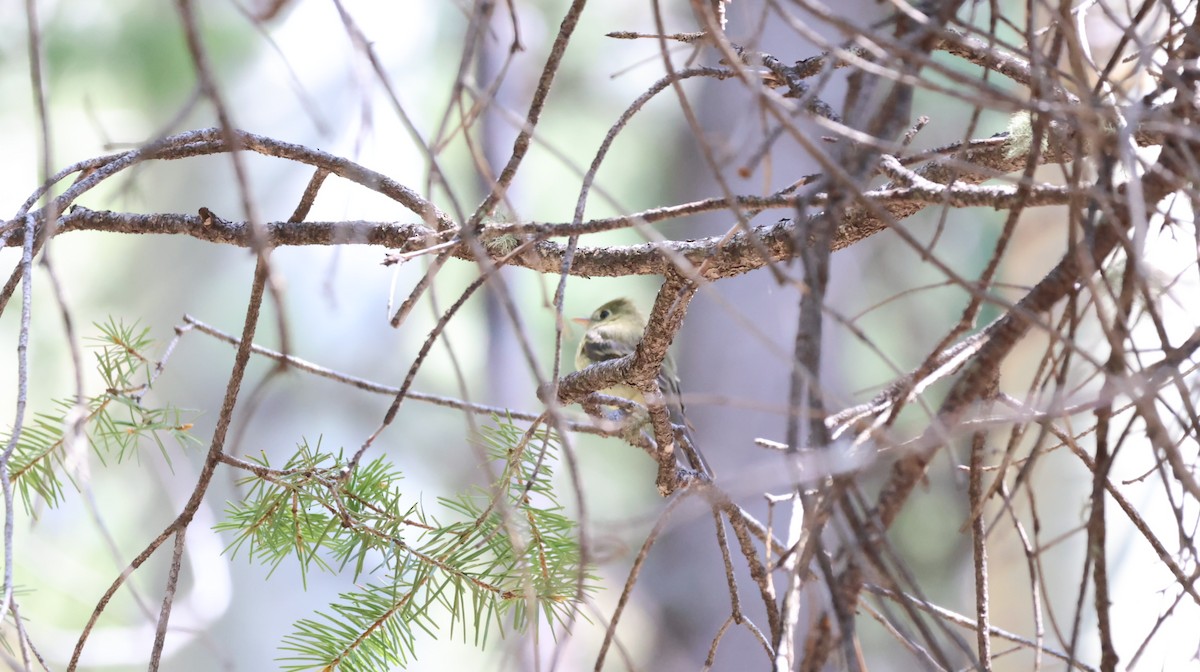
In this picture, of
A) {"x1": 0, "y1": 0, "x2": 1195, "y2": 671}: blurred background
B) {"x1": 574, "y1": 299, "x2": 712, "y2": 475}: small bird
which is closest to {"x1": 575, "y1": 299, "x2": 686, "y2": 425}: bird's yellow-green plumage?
{"x1": 574, "y1": 299, "x2": 712, "y2": 475}: small bird

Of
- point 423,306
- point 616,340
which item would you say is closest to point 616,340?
point 616,340

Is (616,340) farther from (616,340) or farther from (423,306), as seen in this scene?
(423,306)

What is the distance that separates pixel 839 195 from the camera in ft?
1.38

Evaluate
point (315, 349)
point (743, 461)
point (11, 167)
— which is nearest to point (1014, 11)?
point (743, 461)

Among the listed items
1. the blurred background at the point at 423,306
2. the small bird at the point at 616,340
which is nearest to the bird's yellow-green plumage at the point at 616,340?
the small bird at the point at 616,340

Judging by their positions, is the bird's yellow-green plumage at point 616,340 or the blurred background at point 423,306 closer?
the bird's yellow-green plumage at point 616,340

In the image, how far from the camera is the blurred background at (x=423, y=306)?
3295 millimetres

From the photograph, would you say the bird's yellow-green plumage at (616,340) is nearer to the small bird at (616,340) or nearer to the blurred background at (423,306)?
the small bird at (616,340)

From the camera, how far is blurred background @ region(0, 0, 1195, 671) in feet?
10.8

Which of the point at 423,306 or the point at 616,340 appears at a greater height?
the point at 423,306

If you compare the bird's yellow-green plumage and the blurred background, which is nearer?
the bird's yellow-green plumage

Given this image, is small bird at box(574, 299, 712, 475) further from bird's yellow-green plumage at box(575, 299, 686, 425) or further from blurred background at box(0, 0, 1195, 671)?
blurred background at box(0, 0, 1195, 671)

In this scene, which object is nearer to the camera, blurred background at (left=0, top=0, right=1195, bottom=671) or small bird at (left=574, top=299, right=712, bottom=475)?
small bird at (left=574, top=299, right=712, bottom=475)

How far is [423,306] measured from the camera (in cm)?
388
